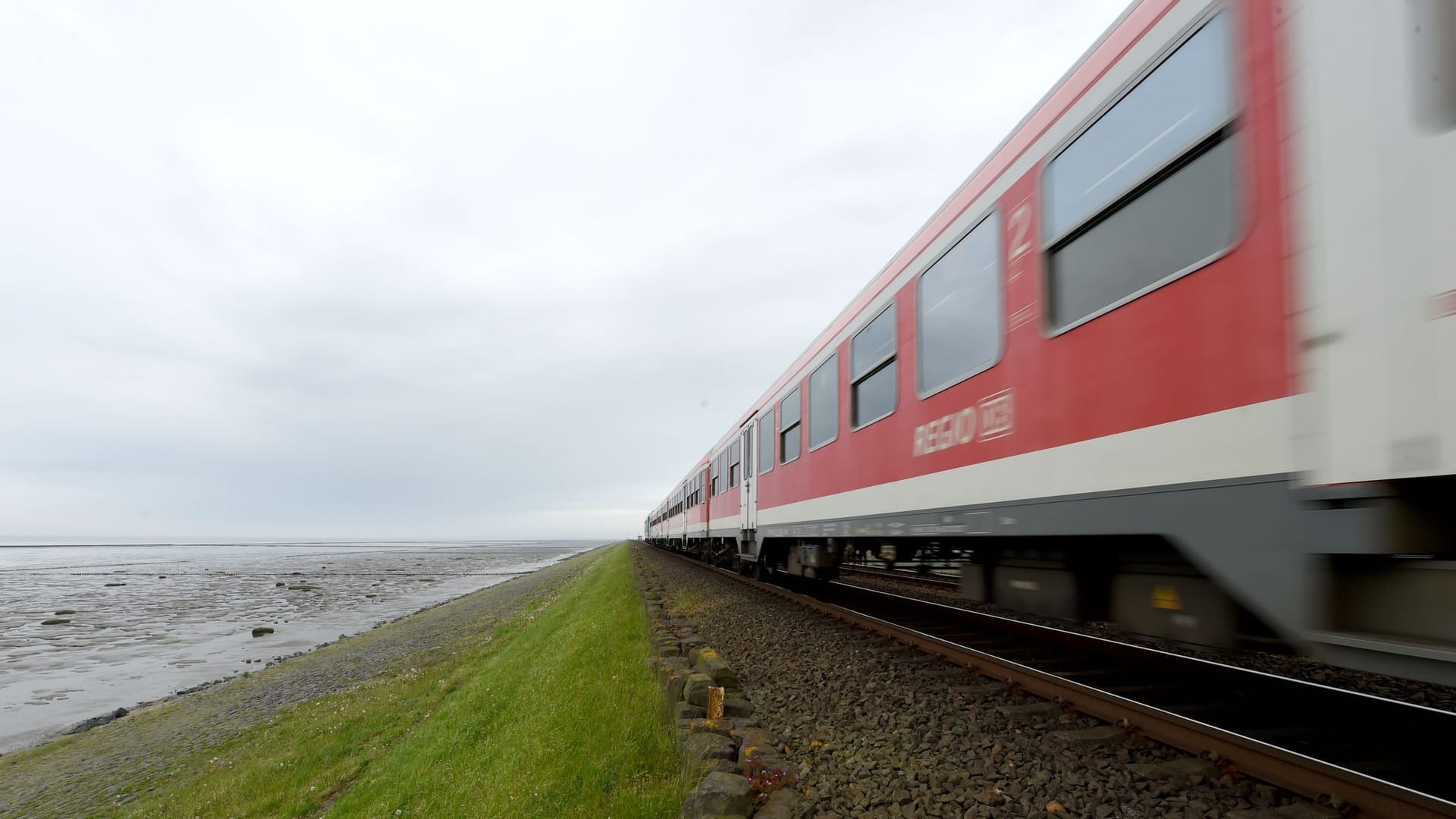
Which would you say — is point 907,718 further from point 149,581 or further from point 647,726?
point 149,581

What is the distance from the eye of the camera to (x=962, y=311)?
524cm

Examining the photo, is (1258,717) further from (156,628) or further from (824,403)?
(156,628)

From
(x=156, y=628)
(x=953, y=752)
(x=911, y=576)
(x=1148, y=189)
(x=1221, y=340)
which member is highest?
(x=1148, y=189)

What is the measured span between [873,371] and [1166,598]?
3866mm

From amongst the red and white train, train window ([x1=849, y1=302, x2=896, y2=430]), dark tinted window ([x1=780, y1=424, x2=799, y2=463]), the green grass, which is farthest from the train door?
the red and white train

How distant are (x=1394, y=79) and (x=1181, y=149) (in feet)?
3.05

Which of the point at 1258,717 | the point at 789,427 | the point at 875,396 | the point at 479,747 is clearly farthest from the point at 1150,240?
the point at 789,427

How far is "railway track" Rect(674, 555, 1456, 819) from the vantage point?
9.90ft

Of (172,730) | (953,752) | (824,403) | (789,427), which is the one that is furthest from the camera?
(789,427)

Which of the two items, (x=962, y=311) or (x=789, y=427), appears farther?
(x=789, y=427)

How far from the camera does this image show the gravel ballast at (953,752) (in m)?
3.27

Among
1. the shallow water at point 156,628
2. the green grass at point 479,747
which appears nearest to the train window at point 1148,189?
the green grass at point 479,747

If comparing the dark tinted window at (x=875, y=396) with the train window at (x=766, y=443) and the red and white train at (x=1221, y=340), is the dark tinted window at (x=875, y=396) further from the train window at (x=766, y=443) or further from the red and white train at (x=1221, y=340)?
the train window at (x=766, y=443)

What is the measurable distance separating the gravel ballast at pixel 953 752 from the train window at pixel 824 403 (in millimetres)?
2819
